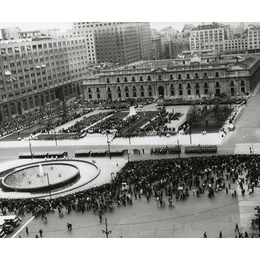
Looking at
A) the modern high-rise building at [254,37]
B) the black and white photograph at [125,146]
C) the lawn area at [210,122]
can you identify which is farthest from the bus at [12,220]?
the modern high-rise building at [254,37]

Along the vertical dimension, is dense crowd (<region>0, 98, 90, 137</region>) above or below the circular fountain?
above

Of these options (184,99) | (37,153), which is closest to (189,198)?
(37,153)

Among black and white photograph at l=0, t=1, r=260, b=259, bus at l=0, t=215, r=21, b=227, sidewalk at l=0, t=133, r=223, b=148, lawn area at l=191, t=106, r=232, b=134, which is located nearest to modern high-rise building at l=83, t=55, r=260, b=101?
black and white photograph at l=0, t=1, r=260, b=259

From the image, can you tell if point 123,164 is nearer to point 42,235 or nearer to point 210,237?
point 42,235

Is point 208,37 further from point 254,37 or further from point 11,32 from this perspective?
point 11,32

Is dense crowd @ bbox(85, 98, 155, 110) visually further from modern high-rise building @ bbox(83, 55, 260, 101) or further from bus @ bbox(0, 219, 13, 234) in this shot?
bus @ bbox(0, 219, 13, 234)

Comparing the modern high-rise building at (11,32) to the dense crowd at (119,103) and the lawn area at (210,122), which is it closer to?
the dense crowd at (119,103)
